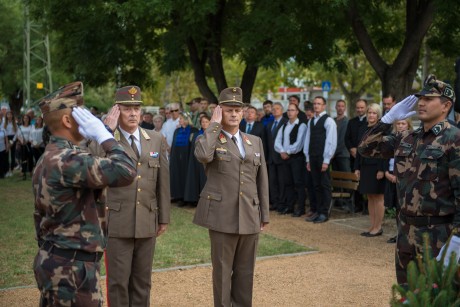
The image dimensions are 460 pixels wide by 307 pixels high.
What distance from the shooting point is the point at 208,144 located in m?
5.79

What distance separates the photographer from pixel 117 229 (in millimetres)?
5625

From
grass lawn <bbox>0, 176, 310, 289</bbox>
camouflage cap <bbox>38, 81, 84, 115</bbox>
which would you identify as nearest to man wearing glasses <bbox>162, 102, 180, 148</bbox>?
grass lawn <bbox>0, 176, 310, 289</bbox>

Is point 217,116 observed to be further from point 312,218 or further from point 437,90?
point 312,218

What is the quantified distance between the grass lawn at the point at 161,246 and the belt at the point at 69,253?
12.7ft

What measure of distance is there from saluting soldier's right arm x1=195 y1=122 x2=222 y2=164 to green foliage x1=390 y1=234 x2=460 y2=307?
233cm

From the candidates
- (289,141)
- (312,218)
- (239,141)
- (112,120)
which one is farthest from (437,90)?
(289,141)

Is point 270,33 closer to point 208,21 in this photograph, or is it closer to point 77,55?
point 208,21

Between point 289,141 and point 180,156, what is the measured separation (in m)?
2.90

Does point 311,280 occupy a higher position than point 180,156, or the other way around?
point 180,156

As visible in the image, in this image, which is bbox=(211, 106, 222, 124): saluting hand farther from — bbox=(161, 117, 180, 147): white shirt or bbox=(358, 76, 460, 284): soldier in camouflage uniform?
bbox=(161, 117, 180, 147): white shirt

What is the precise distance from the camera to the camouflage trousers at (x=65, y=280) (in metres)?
3.98

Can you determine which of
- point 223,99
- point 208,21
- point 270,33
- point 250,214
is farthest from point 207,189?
point 208,21

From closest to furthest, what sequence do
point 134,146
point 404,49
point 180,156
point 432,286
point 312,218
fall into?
point 432,286
point 134,146
point 312,218
point 404,49
point 180,156

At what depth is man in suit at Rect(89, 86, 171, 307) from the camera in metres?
5.62
